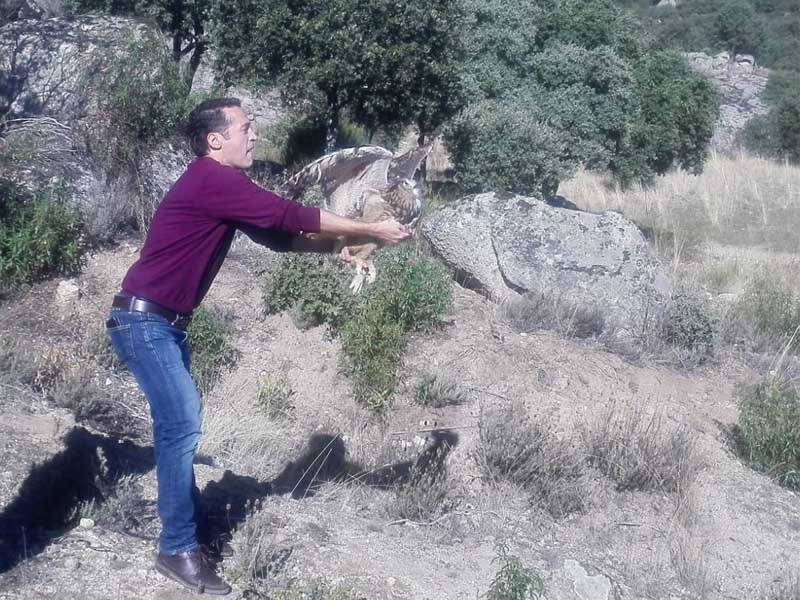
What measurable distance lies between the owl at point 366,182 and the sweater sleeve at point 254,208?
119cm

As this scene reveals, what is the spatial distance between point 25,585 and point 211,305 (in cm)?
455

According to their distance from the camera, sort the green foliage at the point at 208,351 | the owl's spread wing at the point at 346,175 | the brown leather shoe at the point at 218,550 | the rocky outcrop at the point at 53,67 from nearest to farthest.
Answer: the brown leather shoe at the point at 218,550
the owl's spread wing at the point at 346,175
the green foliage at the point at 208,351
the rocky outcrop at the point at 53,67

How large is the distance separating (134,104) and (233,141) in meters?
5.66

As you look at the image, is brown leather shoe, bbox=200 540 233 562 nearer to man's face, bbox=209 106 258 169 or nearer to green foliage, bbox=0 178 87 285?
man's face, bbox=209 106 258 169

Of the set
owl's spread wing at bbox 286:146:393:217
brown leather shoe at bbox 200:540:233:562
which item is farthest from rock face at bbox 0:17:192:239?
brown leather shoe at bbox 200:540:233:562

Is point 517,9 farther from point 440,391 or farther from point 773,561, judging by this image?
point 773,561

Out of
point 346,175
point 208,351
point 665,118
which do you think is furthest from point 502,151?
point 346,175

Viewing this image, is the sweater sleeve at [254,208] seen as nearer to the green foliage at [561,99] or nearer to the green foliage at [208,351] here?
the green foliage at [208,351]

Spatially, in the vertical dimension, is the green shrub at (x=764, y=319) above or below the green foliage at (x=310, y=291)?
below

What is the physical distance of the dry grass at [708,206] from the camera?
1582 centimetres

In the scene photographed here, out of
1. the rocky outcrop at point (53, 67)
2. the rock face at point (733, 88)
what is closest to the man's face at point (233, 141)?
the rocky outcrop at point (53, 67)

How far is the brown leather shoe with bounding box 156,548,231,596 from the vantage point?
415 centimetres

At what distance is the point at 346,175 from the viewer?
5.38 metres

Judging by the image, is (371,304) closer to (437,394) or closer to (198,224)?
(437,394)
